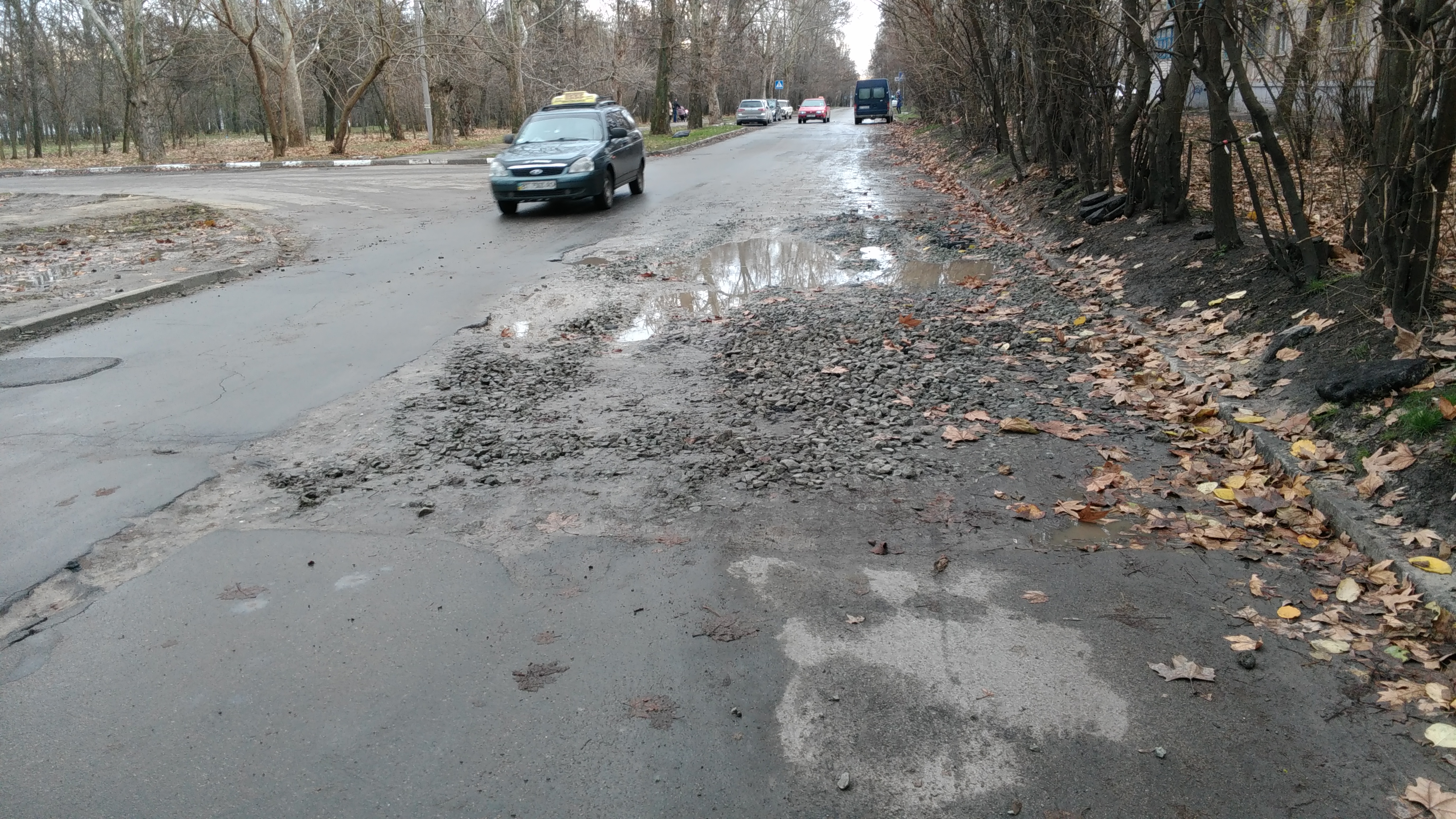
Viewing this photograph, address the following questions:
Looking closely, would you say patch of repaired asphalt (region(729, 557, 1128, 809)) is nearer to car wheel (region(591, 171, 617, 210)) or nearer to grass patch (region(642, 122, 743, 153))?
car wheel (region(591, 171, 617, 210))

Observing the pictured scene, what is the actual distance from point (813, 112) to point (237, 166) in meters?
44.0

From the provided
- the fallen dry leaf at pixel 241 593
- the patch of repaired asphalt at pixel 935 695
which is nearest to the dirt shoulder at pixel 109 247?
the fallen dry leaf at pixel 241 593

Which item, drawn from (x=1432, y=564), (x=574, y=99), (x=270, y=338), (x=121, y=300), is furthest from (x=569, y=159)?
(x=574, y=99)

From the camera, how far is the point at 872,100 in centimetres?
5816

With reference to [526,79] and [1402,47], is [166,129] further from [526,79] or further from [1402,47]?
[1402,47]

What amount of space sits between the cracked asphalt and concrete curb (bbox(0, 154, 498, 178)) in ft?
73.9

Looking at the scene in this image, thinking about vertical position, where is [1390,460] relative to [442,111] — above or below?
below

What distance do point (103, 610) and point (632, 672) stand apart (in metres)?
2.27

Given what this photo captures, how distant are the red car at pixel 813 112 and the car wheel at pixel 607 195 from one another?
50.0 m

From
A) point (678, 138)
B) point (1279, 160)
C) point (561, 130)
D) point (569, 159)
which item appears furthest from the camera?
point (678, 138)

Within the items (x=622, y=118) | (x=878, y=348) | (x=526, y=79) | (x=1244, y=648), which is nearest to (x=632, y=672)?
(x=1244, y=648)

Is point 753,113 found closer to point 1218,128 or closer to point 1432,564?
point 1218,128

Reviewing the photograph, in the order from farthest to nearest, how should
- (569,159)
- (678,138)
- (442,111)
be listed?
(678,138) → (442,111) → (569,159)

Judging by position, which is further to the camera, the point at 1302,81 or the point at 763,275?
the point at 763,275
